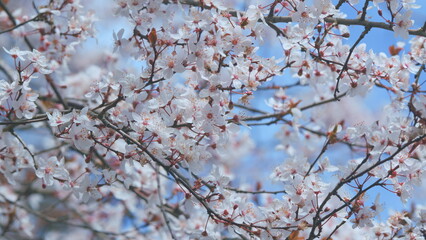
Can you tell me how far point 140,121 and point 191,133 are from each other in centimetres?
24

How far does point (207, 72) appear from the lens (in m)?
2.24

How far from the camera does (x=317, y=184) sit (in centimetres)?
237

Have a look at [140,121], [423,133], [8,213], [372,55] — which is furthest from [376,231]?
[8,213]

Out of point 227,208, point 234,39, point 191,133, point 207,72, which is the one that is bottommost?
point 227,208

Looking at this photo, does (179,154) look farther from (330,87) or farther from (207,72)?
(330,87)

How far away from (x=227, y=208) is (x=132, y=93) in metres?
0.70

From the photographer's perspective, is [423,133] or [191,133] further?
[191,133]

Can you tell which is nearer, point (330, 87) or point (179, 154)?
point (179, 154)

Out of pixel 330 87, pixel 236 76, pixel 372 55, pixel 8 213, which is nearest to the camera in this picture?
pixel 236 76

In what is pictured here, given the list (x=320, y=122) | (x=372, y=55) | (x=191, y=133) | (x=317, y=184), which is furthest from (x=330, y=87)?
(x=191, y=133)

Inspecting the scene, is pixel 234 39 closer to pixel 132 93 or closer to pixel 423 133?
pixel 132 93

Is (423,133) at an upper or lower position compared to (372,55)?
lower

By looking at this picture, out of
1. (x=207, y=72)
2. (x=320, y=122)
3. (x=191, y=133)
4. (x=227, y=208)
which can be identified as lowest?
(x=227, y=208)

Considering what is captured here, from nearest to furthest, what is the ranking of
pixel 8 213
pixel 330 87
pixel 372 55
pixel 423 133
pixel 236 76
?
1. pixel 423 133
2. pixel 236 76
3. pixel 372 55
4. pixel 330 87
5. pixel 8 213
